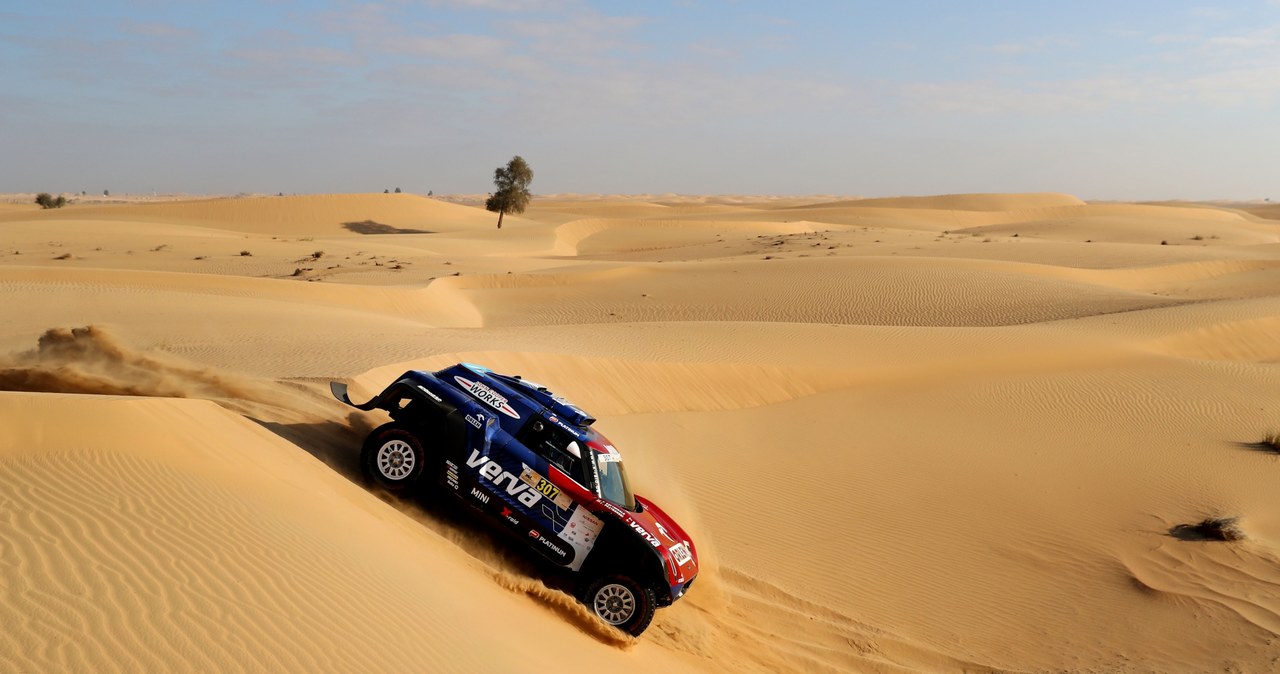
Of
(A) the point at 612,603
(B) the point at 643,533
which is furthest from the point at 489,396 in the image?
(A) the point at 612,603

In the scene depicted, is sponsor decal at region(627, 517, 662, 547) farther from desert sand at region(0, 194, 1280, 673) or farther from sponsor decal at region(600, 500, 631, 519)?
desert sand at region(0, 194, 1280, 673)

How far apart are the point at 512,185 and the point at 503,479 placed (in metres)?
59.6

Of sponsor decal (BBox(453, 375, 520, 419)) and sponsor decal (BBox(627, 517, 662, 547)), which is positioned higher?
sponsor decal (BBox(453, 375, 520, 419))

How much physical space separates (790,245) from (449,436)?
133 ft

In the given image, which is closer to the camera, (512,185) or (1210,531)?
(1210,531)

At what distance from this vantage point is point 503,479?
859cm

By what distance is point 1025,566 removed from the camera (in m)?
12.1

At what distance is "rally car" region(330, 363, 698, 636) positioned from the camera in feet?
27.8

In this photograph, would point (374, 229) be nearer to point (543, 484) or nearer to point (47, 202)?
point (47, 202)

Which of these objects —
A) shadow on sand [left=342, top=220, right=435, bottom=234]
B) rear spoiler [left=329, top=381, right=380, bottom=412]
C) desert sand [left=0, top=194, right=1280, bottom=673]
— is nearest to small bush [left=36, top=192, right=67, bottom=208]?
shadow on sand [left=342, top=220, right=435, bottom=234]

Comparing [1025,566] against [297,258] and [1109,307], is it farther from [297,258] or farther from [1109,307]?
[297,258]

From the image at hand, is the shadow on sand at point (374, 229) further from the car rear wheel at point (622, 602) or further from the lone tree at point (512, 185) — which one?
the car rear wheel at point (622, 602)

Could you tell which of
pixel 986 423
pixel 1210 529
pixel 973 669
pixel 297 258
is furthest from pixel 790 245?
pixel 973 669

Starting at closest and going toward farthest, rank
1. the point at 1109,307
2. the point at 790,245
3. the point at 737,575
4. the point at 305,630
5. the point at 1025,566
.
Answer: the point at 305,630, the point at 737,575, the point at 1025,566, the point at 1109,307, the point at 790,245
